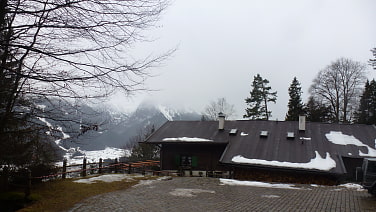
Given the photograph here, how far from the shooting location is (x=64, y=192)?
12.0m

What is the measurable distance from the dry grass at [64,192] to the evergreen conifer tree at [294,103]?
29.1 m

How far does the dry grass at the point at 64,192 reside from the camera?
9625 millimetres

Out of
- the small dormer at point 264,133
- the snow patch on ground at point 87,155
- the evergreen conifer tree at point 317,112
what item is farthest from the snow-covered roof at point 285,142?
the evergreen conifer tree at point 317,112

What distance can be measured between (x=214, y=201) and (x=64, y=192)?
641 cm

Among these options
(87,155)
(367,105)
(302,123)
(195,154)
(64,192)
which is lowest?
(87,155)

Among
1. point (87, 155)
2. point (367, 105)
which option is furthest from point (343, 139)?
point (87, 155)

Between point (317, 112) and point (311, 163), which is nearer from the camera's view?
point (311, 163)

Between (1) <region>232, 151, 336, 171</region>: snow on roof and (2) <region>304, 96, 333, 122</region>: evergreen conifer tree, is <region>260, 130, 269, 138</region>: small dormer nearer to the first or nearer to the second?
(1) <region>232, 151, 336, 171</region>: snow on roof

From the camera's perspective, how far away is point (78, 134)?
A: 237 inches

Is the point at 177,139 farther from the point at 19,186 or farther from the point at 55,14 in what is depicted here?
the point at 55,14

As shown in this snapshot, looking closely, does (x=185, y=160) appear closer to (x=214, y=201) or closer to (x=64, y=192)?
(x=64, y=192)

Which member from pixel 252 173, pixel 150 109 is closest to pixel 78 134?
pixel 252 173

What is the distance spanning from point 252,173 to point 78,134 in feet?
51.6

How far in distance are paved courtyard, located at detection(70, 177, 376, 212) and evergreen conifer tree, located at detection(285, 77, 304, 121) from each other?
27.5 m
